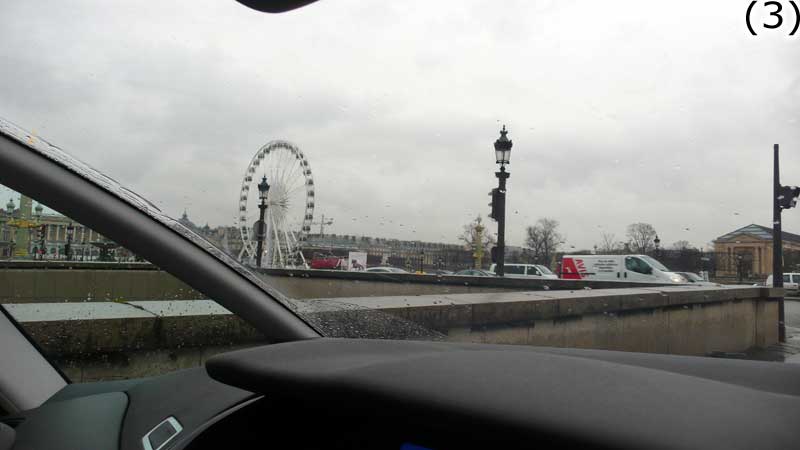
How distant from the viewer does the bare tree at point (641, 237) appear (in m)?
1.27

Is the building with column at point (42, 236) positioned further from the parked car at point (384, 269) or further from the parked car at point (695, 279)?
the parked car at point (695, 279)

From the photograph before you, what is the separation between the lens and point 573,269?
63.4 inches

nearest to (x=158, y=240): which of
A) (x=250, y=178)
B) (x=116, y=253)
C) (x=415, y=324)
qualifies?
(x=116, y=253)

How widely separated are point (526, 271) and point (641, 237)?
0.60 metres

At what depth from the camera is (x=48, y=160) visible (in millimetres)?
1477

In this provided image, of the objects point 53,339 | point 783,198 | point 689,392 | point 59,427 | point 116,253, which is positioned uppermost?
point 783,198

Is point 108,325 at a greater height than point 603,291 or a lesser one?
lesser

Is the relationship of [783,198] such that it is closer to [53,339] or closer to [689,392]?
[689,392]

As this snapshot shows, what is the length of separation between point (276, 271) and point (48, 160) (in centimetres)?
79

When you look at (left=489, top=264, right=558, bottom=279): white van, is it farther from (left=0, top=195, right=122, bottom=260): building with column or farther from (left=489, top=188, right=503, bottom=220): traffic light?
(left=0, top=195, right=122, bottom=260): building with column

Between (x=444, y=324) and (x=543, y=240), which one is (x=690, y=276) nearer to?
(x=543, y=240)

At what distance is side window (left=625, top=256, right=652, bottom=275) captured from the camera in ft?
4.78

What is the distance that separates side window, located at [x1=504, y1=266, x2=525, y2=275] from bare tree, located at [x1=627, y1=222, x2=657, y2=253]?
0.42 m


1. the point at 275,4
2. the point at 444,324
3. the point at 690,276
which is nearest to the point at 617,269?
the point at 690,276
